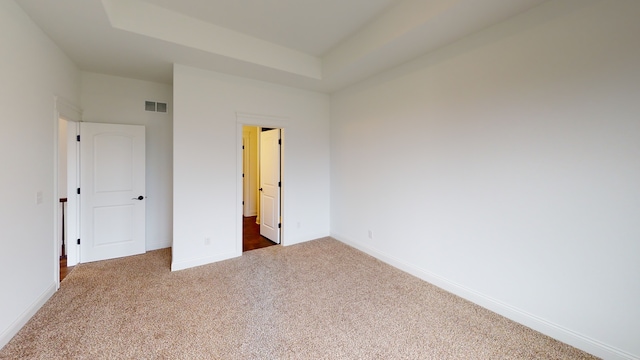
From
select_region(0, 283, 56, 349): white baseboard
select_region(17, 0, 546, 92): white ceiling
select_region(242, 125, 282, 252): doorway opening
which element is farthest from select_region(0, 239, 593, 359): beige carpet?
select_region(17, 0, 546, 92): white ceiling

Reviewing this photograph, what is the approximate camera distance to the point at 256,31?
3215 mm

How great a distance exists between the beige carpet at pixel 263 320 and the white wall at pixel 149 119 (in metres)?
0.99

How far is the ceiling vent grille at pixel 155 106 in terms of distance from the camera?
409 centimetres

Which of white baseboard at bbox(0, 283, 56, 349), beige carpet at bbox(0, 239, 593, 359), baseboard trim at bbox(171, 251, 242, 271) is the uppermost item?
baseboard trim at bbox(171, 251, 242, 271)

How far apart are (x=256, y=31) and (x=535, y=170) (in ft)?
11.2

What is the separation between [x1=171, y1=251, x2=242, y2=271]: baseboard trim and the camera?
135 inches

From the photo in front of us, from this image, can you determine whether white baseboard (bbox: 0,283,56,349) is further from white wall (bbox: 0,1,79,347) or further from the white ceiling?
the white ceiling

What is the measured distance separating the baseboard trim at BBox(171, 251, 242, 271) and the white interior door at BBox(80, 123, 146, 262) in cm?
107

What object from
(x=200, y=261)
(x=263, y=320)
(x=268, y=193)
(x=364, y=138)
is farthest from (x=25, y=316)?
(x=364, y=138)

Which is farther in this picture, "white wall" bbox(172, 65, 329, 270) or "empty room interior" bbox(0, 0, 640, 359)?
"white wall" bbox(172, 65, 329, 270)

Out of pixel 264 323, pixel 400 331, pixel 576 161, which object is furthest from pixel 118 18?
pixel 576 161

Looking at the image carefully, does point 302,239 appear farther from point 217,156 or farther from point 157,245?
point 157,245

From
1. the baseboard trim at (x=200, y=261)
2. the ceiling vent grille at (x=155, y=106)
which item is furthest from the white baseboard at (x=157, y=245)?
the ceiling vent grille at (x=155, y=106)

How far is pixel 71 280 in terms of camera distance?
3104mm
